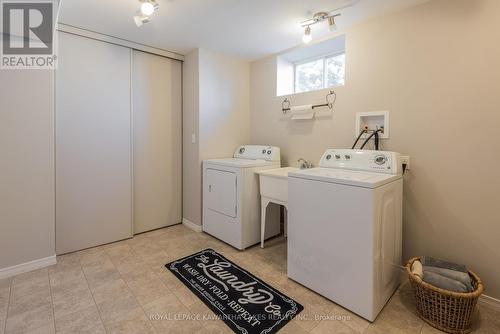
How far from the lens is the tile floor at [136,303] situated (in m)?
1.49

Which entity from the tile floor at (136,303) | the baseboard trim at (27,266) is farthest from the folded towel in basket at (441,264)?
the baseboard trim at (27,266)

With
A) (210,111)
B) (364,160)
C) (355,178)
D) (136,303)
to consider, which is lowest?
(136,303)

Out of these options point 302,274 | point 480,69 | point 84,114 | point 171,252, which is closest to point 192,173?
point 171,252

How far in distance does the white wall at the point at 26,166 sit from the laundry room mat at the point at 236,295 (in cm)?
115

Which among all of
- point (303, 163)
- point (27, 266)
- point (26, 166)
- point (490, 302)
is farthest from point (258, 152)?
point (27, 266)

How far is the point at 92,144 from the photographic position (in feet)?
8.16

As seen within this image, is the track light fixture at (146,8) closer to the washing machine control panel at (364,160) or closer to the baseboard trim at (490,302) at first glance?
the washing machine control panel at (364,160)

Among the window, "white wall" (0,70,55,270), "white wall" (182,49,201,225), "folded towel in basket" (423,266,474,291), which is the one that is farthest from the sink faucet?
"white wall" (0,70,55,270)

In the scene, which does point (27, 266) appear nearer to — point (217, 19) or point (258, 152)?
point (258, 152)

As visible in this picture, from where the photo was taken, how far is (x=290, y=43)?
2654 millimetres

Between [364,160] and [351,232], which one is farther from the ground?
[364,160]

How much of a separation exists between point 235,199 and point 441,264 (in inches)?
66.8

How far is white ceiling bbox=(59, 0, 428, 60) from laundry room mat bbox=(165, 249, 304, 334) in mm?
2147

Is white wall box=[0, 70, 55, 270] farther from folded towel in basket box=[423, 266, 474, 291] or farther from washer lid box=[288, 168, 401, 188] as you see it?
folded towel in basket box=[423, 266, 474, 291]
